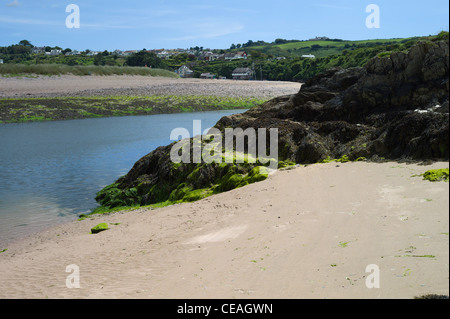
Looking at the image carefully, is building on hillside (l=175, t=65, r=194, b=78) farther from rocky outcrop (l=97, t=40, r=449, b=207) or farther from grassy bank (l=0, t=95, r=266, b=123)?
rocky outcrop (l=97, t=40, r=449, b=207)

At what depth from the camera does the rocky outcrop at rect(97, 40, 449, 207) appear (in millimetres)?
10547

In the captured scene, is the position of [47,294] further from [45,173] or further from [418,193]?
[45,173]

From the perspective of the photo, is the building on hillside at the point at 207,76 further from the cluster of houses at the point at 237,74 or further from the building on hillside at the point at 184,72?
the building on hillside at the point at 184,72

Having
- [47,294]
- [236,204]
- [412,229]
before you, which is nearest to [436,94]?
[236,204]

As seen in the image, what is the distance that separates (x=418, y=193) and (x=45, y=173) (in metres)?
17.6

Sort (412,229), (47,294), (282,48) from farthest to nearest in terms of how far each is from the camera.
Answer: (282,48)
(47,294)
(412,229)

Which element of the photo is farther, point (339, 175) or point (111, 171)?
point (111, 171)

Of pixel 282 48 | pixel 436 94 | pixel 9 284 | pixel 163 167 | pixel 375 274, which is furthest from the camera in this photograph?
pixel 282 48

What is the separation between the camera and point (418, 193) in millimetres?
6418

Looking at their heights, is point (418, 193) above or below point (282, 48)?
below

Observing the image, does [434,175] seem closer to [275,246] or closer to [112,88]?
[275,246]

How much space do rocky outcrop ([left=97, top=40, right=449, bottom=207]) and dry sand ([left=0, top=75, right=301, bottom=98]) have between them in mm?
42173

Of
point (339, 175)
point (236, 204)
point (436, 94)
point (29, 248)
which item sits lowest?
point (29, 248)

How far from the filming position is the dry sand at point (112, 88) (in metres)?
57.6
